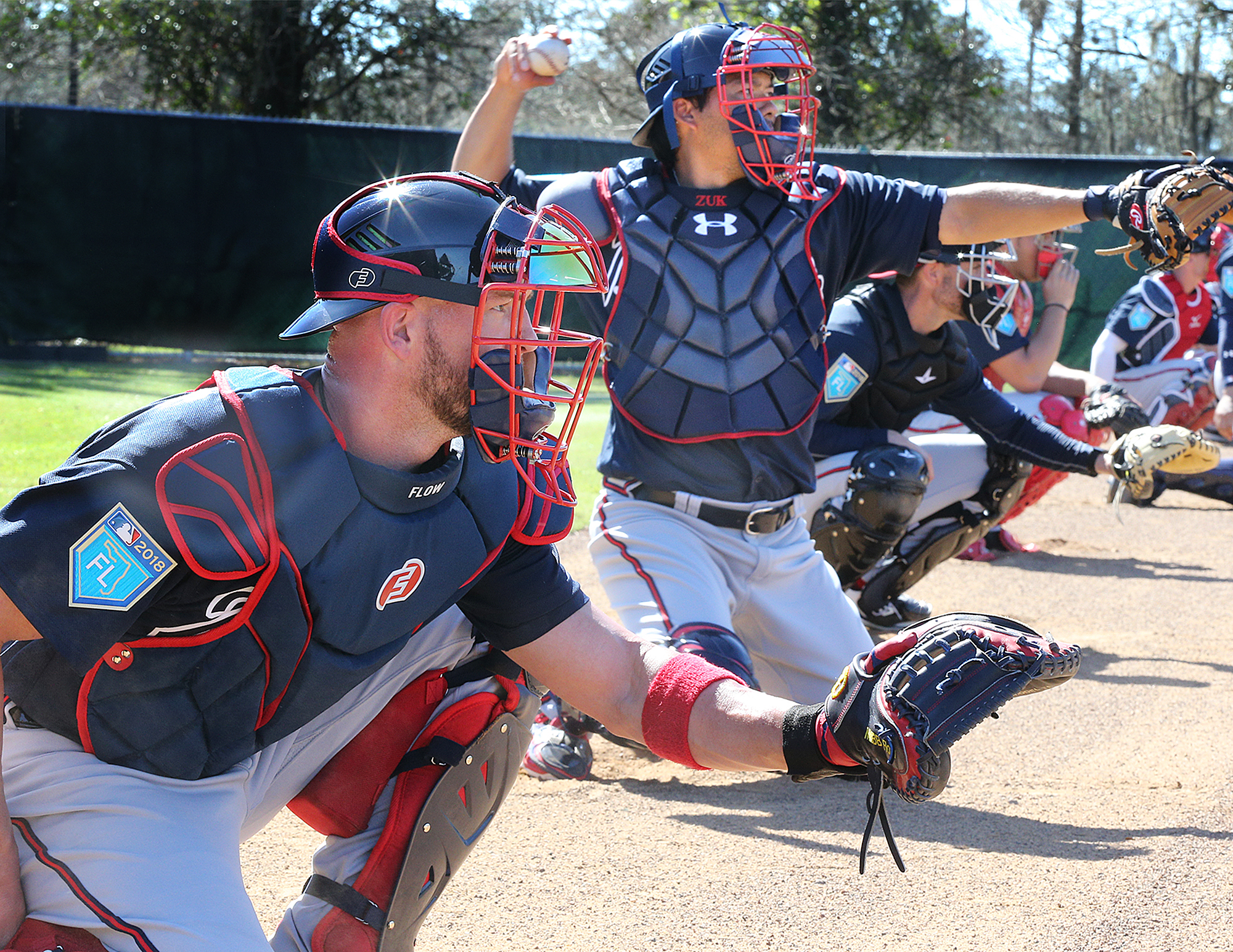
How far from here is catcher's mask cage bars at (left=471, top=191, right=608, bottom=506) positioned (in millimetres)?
1898

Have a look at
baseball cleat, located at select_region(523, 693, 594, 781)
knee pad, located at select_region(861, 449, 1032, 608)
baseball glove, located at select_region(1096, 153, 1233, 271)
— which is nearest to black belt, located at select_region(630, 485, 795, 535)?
baseball cleat, located at select_region(523, 693, 594, 781)

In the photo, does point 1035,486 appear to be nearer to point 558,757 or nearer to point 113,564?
point 558,757

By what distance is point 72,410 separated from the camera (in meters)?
8.41

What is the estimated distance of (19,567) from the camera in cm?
164

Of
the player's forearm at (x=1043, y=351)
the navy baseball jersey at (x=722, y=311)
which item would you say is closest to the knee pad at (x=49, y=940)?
the navy baseball jersey at (x=722, y=311)

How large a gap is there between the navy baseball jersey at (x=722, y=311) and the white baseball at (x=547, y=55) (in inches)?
12.0

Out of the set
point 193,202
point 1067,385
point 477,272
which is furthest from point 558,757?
point 193,202

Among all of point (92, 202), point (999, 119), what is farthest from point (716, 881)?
point (999, 119)

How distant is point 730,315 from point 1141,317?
5.54 m

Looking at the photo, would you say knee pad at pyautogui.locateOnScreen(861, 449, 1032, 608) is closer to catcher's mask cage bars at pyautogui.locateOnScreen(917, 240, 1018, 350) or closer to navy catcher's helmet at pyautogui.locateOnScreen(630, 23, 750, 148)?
catcher's mask cage bars at pyautogui.locateOnScreen(917, 240, 1018, 350)

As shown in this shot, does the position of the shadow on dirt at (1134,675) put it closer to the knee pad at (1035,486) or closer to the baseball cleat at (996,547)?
the knee pad at (1035,486)

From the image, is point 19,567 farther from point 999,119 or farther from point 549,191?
point 999,119

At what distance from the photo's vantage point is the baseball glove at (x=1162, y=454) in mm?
3910

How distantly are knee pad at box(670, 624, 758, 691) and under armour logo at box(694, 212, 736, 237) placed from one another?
3.46 ft
